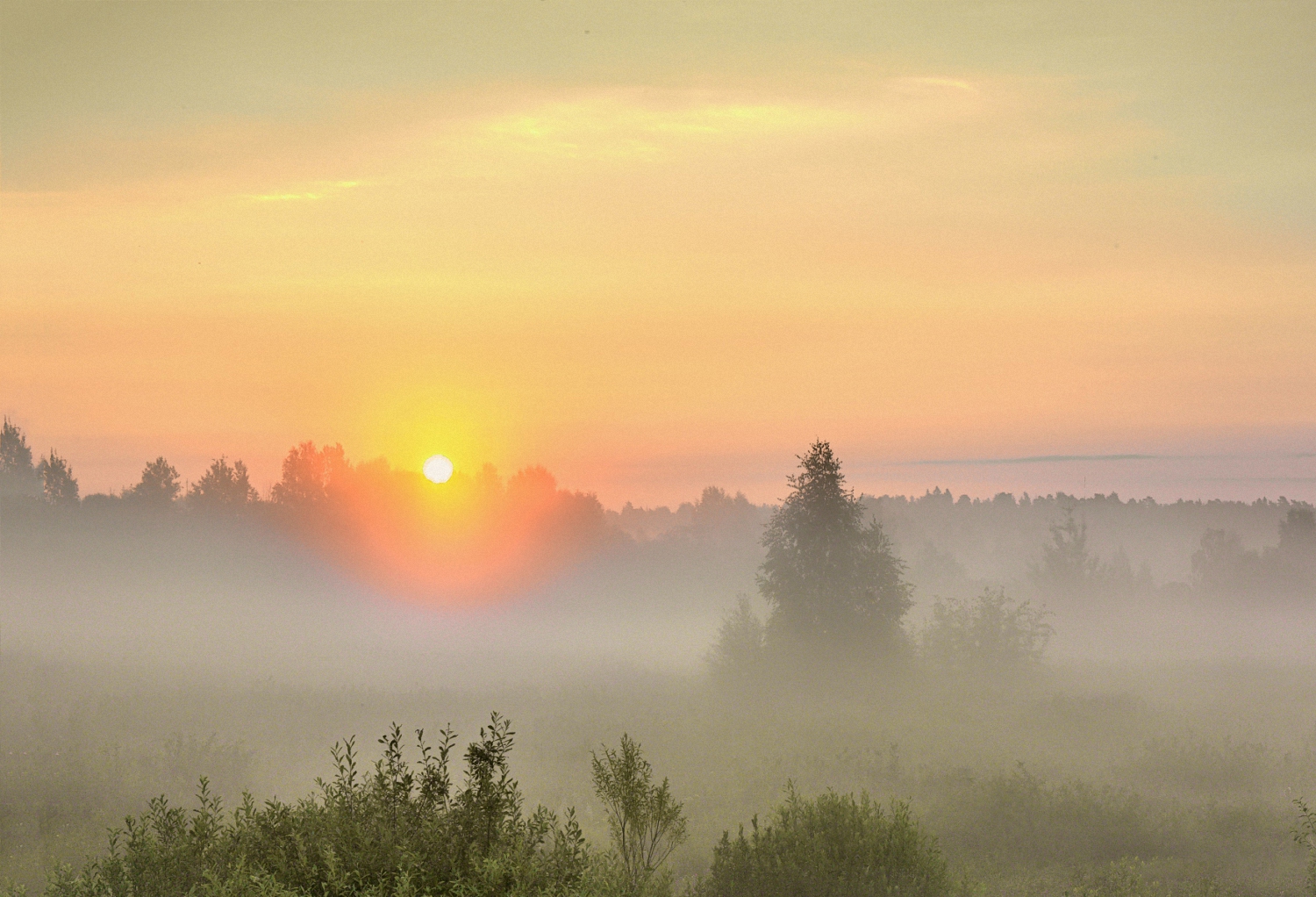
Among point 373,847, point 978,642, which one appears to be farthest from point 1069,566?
point 373,847

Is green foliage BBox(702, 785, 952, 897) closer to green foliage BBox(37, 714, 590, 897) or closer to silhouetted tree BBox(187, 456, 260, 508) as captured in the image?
green foliage BBox(37, 714, 590, 897)

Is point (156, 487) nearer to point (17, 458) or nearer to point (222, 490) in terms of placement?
point (222, 490)

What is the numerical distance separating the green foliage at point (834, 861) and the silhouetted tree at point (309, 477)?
8400 cm

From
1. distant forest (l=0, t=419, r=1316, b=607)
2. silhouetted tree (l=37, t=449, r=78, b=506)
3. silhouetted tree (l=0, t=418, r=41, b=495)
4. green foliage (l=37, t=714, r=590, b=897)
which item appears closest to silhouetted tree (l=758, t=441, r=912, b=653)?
green foliage (l=37, t=714, r=590, b=897)

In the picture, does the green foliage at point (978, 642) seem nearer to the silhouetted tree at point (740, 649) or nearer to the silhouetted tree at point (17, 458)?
the silhouetted tree at point (740, 649)

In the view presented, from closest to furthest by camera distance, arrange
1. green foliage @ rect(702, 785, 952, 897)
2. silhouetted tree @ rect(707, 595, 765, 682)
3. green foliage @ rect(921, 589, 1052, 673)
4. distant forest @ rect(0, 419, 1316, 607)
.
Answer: green foliage @ rect(702, 785, 952, 897)
silhouetted tree @ rect(707, 595, 765, 682)
green foliage @ rect(921, 589, 1052, 673)
distant forest @ rect(0, 419, 1316, 607)

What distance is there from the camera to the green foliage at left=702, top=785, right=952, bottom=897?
839 inches

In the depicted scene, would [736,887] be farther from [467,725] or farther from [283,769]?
[467,725]

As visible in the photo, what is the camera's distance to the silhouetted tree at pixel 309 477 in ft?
333

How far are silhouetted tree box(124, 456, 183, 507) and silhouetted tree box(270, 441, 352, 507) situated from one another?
9.40 metres

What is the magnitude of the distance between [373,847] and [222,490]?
92.0 m

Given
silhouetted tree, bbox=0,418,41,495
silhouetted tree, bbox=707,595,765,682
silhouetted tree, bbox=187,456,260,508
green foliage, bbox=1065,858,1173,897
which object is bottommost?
green foliage, bbox=1065,858,1173,897

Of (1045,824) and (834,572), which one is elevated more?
(834,572)

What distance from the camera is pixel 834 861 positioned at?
70.7 ft
